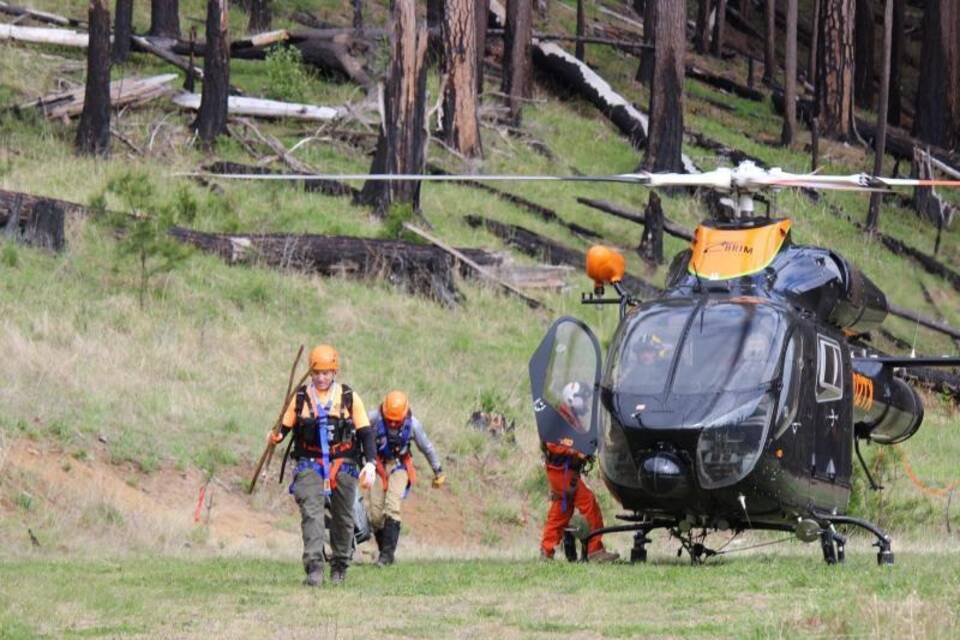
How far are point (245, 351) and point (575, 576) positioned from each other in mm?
10012

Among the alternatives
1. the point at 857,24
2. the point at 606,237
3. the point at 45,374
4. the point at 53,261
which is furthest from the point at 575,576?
the point at 857,24

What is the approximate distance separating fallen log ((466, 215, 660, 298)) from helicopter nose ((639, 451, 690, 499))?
602 inches

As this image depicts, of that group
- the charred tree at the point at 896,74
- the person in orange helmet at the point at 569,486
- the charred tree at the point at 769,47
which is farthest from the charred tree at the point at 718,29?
the person in orange helmet at the point at 569,486

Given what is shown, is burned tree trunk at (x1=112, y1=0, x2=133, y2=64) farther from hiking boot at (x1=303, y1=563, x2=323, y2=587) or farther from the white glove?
hiking boot at (x1=303, y1=563, x2=323, y2=587)

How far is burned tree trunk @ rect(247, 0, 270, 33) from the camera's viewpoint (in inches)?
1574

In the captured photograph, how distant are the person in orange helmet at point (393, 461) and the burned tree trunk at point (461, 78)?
60.6 feet

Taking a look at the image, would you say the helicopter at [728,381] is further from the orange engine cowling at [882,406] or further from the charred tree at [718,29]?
the charred tree at [718,29]

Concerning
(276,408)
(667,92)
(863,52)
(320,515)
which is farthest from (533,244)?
(863,52)

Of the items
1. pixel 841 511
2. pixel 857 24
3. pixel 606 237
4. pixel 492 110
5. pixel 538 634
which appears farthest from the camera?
pixel 857 24

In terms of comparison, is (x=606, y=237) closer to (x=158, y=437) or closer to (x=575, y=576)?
(x=158, y=437)

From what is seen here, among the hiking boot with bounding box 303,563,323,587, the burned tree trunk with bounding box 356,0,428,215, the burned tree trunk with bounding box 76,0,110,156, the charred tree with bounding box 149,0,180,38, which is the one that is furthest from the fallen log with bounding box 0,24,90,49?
the hiking boot with bounding box 303,563,323,587

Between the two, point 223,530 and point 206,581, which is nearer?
point 206,581

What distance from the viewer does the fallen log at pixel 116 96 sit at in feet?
99.9

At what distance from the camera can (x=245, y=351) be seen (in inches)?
885
